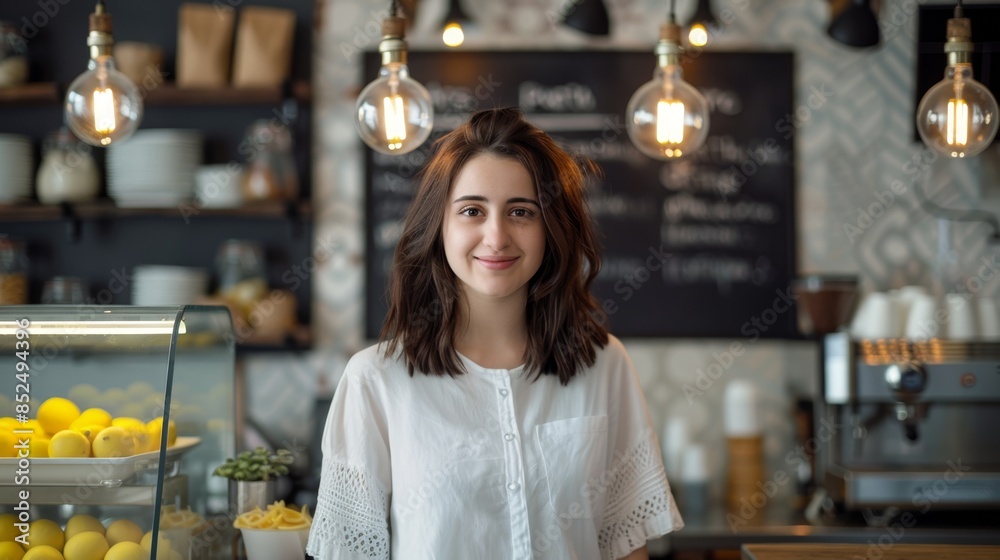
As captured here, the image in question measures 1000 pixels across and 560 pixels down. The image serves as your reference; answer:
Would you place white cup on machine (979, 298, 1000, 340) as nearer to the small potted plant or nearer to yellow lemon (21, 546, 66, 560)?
the small potted plant

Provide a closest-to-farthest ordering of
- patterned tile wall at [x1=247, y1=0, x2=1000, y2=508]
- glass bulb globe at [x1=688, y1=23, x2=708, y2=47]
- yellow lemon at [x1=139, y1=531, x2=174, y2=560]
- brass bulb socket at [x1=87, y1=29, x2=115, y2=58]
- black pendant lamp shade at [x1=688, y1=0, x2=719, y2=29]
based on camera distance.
→ yellow lemon at [x1=139, y1=531, x2=174, y2=560] → brass bulb socket at [x1=87, y1=29, x2=115, y2=58] → glass bulb globe at [x1=688, y1=23, x2=708, y2=47] → black pendant lamp shade at [x1=688, y1=0, x2=719, y2=29] → patterned tile wall at [x1=247, y1=0, x2=1000, y2=508]

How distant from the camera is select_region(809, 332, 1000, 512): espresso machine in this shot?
8.83 ft

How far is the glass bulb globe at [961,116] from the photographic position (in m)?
1.83

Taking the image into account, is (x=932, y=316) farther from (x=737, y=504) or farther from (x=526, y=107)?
(x=526, y=107)

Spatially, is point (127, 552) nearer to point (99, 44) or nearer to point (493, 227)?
point (493, 227)

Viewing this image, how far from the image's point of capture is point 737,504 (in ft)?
10.3

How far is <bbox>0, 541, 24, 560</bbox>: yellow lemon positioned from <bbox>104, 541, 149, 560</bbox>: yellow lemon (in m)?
0.14

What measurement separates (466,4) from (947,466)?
2.20 m

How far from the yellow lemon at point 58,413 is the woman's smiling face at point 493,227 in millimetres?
719

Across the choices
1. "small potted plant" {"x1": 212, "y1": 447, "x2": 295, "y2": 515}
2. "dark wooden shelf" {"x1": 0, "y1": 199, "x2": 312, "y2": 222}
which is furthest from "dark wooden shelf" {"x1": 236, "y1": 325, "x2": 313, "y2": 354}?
"small potted plant" {"x1": 212, "y1": 447, "x2": 295, "y2": 515}

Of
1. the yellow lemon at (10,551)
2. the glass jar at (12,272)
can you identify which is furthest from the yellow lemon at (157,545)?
the glass jar at (12,272)

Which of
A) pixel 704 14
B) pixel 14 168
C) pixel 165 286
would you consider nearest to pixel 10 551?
pixel 165 286

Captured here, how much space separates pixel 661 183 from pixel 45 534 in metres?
2.37

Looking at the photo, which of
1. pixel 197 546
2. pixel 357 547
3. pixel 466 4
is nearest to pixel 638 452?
pixel 357 547
